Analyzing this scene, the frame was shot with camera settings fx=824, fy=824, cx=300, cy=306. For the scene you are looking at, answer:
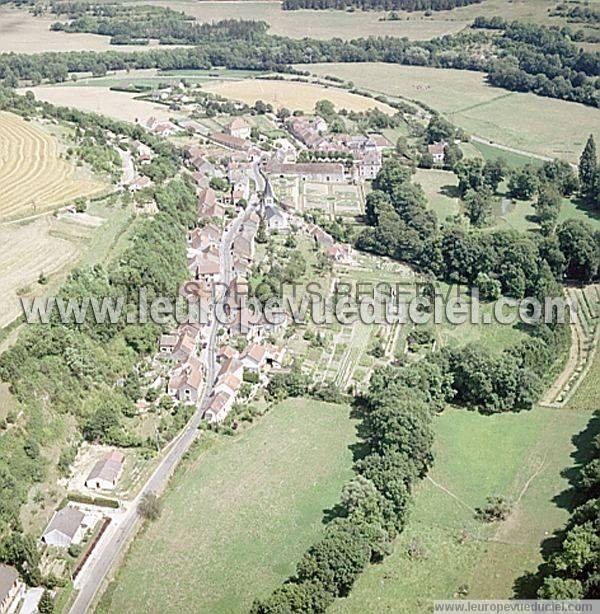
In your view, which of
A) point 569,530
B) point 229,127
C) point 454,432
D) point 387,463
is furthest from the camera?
point 229,127

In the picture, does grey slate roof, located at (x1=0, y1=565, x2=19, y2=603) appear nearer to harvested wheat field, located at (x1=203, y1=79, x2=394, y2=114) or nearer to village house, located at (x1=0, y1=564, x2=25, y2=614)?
village house, located at (x1=0, y1=564, x2=25, y2=614)

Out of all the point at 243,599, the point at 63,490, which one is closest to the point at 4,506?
the point at 63,490

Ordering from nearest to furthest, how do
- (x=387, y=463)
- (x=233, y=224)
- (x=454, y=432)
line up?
(x=387, y=463) < (x=454, y=432) < (x=233, y=224)

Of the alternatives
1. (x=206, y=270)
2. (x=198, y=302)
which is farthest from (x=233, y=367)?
(x=206, y=270)

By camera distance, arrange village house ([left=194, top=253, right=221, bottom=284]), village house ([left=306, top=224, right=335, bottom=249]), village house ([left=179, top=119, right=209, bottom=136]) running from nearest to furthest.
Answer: village house ([left=194, top=253, right=221, bottom=284]) < village house ([left=306, top=224, right=335, bottom=249]) < village house ([left=179, top=119, right=209, bottom=136])

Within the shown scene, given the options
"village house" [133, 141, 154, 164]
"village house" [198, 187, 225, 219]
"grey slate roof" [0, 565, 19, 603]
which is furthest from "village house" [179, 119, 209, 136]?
"grey slate roof" [0, 565, 19, 603]

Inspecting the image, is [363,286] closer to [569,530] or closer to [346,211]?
[346,211]

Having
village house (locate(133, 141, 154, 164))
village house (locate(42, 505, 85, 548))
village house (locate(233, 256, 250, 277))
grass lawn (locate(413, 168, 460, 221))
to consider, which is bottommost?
grass lawn (locate(413, 168, 460, 221))
